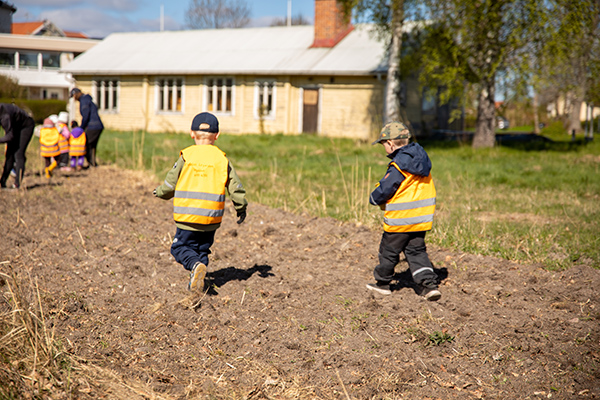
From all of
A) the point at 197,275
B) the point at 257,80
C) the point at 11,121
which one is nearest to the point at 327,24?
the point at 257,80

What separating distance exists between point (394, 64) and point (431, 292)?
16.9m

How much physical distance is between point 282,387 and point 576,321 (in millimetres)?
2432

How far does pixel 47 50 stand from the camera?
5159 cm

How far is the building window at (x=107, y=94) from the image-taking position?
30.0 metres

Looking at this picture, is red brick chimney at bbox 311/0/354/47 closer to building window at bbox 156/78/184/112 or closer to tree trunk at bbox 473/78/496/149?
building window at bbox 156/78/184/112

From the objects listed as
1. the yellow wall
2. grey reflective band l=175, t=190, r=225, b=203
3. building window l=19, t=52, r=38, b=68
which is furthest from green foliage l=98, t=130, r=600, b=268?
building window l=19, t=52, r=38, b=68

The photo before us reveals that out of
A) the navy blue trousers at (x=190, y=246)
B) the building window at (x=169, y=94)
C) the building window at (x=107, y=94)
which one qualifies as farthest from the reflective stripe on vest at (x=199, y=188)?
the building window at (x=107, y=94)

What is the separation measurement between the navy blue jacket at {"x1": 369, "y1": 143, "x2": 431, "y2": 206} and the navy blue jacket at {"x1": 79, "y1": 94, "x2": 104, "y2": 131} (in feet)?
30.2

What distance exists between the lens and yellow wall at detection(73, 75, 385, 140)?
2392cm

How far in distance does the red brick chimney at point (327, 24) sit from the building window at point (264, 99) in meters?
3.19

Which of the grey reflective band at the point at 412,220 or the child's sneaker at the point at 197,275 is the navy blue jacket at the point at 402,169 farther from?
the child's sneaker at the point at 197,275

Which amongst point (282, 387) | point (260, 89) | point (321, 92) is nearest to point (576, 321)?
point (282, 387)

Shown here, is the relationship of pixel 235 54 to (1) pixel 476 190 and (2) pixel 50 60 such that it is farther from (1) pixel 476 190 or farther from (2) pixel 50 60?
(2) pixel 50 60

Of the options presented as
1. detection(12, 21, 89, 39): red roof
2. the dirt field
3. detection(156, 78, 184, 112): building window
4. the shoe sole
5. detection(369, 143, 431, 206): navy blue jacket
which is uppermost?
detection(12, 21, 89, 39): red roof
